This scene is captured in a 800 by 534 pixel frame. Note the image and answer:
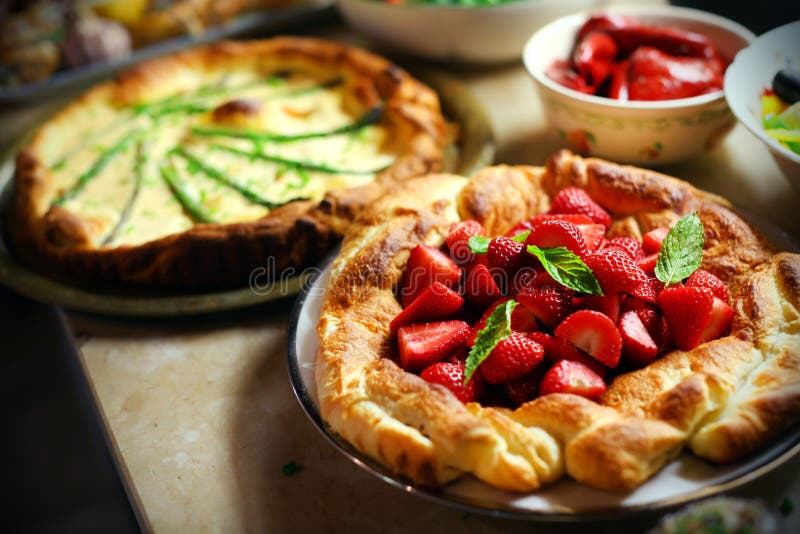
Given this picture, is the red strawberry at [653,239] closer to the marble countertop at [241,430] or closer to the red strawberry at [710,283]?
the red strawberry at [710,283]

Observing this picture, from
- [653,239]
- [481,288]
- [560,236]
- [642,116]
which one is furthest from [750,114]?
[481,288]

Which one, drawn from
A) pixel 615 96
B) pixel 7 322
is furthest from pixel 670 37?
pixel 7 322

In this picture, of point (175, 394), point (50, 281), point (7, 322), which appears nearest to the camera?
point (175, 394)

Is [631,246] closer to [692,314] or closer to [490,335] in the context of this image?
[692,314]

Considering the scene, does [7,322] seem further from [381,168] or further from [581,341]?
[581,341]

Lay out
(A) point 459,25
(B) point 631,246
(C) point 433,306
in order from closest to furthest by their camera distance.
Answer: (C) point 433,306 → (B) point 631,246 → (A) point 459,25

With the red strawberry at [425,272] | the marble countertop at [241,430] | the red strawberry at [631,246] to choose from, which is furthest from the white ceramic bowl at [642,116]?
the red strawberry at [425,272]

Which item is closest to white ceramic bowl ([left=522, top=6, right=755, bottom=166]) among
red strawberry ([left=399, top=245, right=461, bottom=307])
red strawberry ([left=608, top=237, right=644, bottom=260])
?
red strawberry ([left=608, top=237, right=644, bottom=260])
